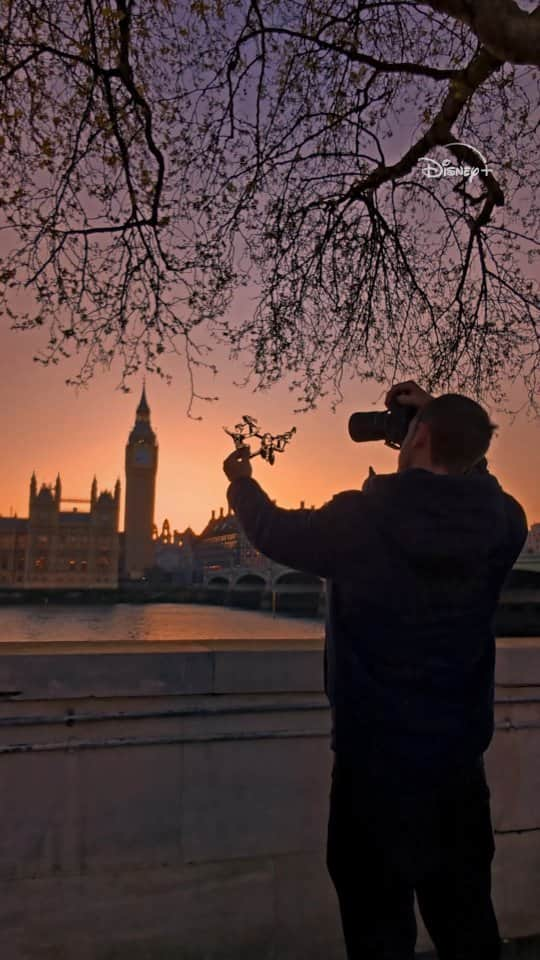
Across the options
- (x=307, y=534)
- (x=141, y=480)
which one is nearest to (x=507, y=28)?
(x=307, y=534)

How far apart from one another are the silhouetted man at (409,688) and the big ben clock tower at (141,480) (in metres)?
106

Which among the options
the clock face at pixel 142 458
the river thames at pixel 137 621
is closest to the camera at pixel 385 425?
the river thames at pixel 137 621

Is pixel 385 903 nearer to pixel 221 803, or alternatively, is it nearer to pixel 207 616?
pixel 221 803

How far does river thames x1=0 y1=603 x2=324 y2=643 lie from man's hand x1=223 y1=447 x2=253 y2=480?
37.3 meters

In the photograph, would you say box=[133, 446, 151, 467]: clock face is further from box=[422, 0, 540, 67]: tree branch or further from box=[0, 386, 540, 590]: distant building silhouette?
box=[422, 0, 540, 67]: tree branch

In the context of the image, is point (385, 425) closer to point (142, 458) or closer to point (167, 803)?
point (167, 803)

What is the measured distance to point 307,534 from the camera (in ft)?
4.70

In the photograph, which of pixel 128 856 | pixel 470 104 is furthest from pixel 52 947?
pixel 470 104

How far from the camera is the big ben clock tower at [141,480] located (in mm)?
112875

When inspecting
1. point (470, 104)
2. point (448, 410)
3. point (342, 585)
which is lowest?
point (342, 585)

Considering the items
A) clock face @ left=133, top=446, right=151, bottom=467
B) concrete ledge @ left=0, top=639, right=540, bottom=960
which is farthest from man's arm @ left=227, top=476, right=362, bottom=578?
clock face @ left=133, top=446, right=151, bottom=467

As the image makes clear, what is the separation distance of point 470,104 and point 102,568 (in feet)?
309

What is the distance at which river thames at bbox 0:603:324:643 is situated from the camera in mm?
44625

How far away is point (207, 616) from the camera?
58250mm
